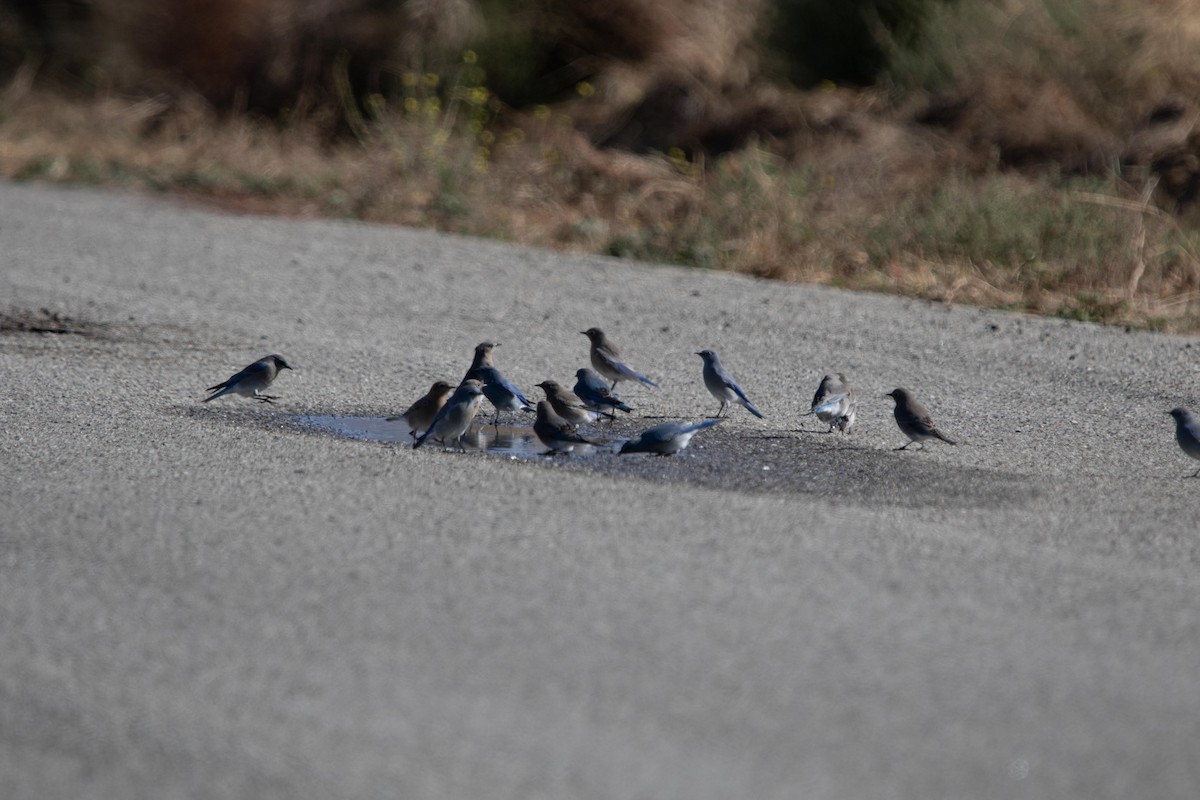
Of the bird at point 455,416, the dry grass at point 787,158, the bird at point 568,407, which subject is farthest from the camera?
the dry grass at point 787,158

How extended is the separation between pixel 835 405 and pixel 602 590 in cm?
265

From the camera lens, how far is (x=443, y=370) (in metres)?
8.84

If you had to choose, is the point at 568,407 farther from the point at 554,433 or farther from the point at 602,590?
the point at 602,590

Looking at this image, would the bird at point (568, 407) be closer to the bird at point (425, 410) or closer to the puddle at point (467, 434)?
the puddle at point (467, 434)

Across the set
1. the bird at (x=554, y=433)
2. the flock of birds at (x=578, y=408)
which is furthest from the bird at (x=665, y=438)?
the bird at (x=554, y=433)

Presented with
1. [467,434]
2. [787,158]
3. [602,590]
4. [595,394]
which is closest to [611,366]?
[595,394]

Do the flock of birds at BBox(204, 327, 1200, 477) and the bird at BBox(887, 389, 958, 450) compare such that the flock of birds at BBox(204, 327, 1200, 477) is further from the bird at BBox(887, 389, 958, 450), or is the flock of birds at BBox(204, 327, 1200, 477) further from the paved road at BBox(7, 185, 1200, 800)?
the paved road at BBox(7, 185, 1200, 800)

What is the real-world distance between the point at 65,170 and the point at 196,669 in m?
16.0

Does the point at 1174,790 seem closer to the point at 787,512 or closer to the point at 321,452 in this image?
the point at 787,512

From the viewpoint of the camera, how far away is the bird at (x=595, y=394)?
7.43 metres

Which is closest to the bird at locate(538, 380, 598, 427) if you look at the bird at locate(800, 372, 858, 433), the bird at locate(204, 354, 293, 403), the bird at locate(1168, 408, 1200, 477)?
the bird at locate(800, 372, 858, 433)

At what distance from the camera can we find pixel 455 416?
6820 mm

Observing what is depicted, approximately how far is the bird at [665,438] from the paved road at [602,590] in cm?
10

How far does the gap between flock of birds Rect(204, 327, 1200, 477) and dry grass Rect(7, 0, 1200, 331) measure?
157 inches
